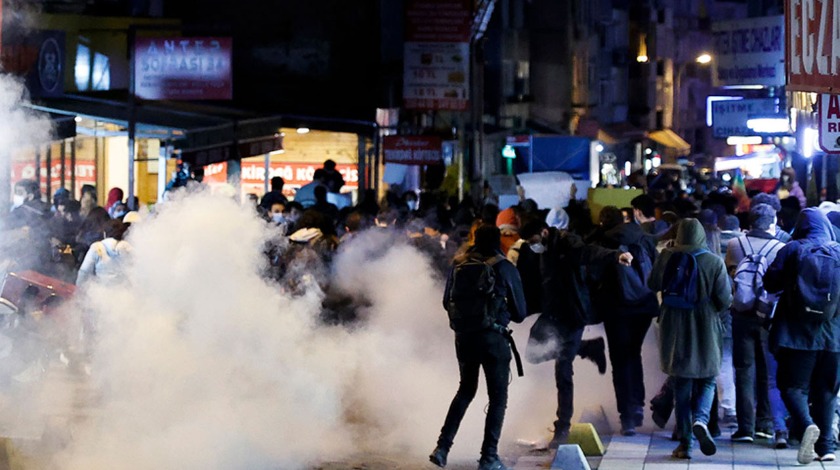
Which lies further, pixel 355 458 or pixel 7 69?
pixel 7 69

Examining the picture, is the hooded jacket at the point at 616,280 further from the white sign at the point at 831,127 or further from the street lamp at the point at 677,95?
the street lamp at the point at 677,95

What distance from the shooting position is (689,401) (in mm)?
11867

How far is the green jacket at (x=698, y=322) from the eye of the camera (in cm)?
1150

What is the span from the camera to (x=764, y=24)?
99.2 feet

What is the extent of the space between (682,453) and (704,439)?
45 cm

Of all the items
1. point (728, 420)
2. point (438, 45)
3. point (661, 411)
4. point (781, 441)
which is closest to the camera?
point (781, 441)

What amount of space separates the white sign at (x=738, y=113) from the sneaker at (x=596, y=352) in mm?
23034

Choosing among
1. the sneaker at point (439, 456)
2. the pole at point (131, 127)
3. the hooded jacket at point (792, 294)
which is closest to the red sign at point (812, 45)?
the hooded jacket at point (792, 294)

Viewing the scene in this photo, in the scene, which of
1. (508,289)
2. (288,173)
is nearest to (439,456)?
(508,289)

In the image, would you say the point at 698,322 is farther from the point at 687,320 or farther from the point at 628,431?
the point at 628,431

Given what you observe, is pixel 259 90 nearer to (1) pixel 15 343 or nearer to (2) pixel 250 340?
(1) pixel 15 343

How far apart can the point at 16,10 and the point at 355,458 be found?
1830 cm

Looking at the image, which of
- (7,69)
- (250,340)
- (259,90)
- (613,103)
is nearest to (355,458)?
(250,340)

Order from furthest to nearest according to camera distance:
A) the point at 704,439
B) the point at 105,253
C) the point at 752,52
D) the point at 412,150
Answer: the point at 412,150
the point at 752,52
the point at 105,253
the point at 704,439
